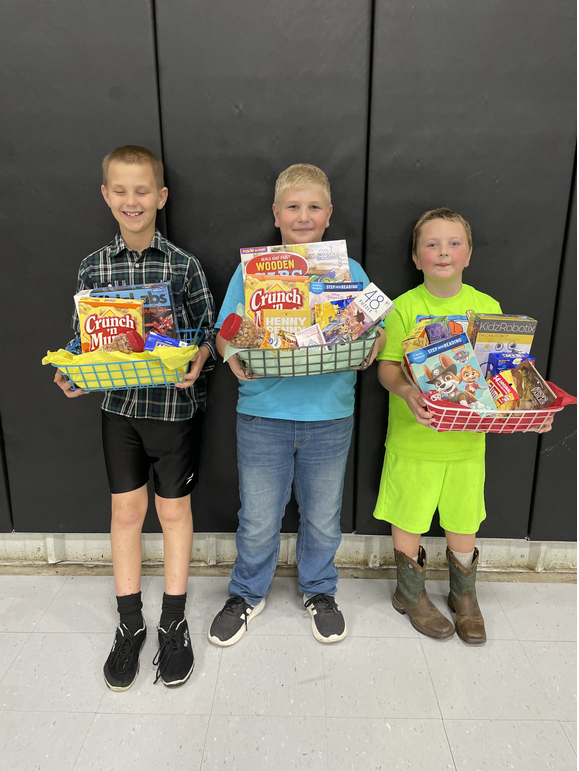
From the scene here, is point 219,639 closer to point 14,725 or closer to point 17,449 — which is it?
point 14,725

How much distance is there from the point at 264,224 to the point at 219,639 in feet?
5.02

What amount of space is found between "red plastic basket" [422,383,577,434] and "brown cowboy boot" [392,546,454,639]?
0.67 metres

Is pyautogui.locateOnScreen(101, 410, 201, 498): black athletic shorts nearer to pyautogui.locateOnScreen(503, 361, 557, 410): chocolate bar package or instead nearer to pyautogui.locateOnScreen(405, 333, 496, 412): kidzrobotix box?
pyautogui.locateOnScreen(405, 333, 496, 412): kidzrobotix box

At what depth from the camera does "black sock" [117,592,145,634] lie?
166 cm

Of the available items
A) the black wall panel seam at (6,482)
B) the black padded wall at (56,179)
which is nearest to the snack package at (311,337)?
the black padded wall at (56,179)

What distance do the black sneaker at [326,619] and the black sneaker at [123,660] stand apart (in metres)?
0.62

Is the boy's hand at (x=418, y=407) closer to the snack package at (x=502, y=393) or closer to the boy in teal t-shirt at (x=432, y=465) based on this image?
the boy in teal t-shirt at (x=432, y=465)

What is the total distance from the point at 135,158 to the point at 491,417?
4.54ft

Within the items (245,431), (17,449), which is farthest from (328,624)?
(17,449)

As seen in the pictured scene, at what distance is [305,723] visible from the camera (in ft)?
4.67

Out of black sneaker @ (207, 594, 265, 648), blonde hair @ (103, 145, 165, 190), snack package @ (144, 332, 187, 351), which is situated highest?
blonde hair @ (103, 145, 165, 190)

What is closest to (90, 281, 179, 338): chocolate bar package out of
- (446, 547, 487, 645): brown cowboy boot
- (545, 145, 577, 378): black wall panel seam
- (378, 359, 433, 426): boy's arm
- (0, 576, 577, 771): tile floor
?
(378, 359, 433, 426): boy's arm

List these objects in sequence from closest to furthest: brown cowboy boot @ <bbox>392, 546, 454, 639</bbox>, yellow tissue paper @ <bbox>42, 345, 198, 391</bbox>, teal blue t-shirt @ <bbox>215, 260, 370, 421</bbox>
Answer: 1. yellow tissue paper @ <bbox>42, 345, 198, 391</bbox>
2. teal blue t-shirt @ <bbox>215, 260, 370, 421</bbox>
3. brown cowboy boot @ <bbox>392, 546, 454, 639</bbox>

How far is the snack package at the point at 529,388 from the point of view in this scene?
141 centimetres
